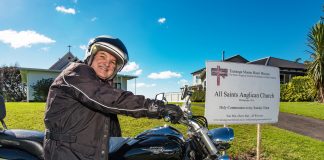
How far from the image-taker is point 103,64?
262 centimetres

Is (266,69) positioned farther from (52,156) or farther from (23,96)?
(23,96)

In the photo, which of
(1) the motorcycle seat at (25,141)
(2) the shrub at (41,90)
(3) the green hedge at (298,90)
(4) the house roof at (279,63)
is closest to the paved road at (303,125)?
(1) the motorcycle seat at (25,141)

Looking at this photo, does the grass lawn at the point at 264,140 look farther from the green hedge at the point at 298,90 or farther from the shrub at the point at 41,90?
the shrub at the point at 41,90

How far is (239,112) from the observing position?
580cm

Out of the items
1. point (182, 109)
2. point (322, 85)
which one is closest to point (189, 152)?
point (182, 109)

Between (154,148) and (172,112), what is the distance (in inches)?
25.5

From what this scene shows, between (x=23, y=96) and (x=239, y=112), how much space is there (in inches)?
1744

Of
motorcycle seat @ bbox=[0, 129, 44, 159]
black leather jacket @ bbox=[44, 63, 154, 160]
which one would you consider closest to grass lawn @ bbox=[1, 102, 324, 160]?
motorcycle seat @ bbox=[0, 129, 44, 159]

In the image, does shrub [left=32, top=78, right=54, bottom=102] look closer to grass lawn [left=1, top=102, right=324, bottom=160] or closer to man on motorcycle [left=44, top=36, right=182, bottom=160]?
grass lawn [left=1, top=102, right=324, bottom=160]

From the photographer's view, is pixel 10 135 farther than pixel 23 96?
No

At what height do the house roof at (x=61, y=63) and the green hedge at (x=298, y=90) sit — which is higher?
the house roof at (x=61, y=63)

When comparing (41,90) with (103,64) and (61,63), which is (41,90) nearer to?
(61,63)

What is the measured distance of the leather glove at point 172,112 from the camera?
2.09 metres

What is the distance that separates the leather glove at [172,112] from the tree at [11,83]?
47546 mm
